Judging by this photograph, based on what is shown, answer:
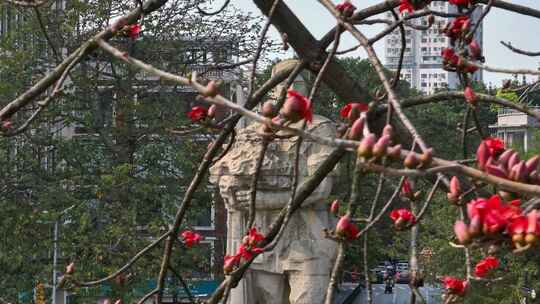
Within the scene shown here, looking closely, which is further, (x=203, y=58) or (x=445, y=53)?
(x=203, y=58)

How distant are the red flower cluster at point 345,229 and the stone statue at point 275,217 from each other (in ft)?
22.4

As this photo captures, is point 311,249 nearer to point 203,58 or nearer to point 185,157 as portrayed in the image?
point 185,157

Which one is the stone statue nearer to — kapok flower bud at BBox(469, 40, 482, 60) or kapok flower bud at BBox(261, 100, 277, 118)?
kapok flower bud at BBox(469, 40, 482, 60)

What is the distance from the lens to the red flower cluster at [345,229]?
2254mm

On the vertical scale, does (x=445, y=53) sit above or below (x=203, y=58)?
below

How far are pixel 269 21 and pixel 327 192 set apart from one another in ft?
21.2

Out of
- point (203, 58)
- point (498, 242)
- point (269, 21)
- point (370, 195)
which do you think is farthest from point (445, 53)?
point (370, 195)

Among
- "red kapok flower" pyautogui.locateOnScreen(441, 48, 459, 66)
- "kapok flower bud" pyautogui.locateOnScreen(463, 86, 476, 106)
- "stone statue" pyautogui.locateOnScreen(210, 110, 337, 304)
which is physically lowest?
"stone statue" pyautogui.locateOnScreen(210, 110, 337, 304)

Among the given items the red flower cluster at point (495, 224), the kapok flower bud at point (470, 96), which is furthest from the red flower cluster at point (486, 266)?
the red flower cluster at point (495, 224)

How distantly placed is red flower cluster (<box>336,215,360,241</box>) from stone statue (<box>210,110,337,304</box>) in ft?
22.4

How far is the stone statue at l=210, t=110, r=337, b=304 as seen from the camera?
367 inches

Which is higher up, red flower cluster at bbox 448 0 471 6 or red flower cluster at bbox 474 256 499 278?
red flower cluster at bbox 448 0 471 6

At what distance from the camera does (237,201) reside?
938cm

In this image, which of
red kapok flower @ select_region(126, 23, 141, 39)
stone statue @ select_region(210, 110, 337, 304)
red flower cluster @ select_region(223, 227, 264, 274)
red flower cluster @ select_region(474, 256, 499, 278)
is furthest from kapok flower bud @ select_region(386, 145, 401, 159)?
stone statue @ select_region(210, 110, 337, 304)
